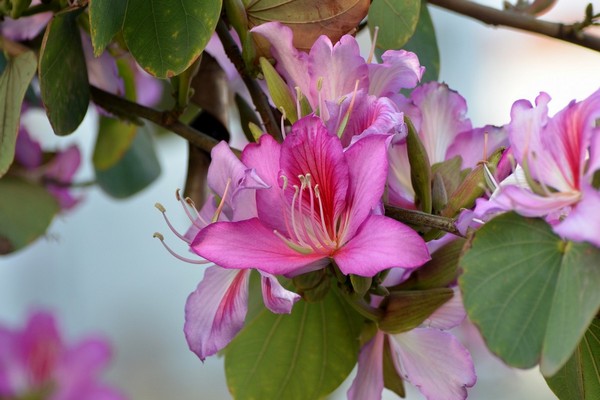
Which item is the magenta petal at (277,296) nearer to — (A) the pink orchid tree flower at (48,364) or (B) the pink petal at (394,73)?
(B) the pink petal at (394,73)

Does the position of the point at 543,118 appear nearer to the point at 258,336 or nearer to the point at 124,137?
the point at 258,336

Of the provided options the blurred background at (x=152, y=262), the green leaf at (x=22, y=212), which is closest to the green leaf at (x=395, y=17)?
the green leaf at (x=22, y=212)

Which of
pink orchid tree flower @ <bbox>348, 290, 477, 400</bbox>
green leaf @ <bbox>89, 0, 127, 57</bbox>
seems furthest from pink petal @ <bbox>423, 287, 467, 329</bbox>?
green leaf @ <bbox>89, 0, 127, 57</bbox>

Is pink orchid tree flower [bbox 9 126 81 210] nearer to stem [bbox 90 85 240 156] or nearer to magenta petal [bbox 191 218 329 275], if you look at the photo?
stem [bbox 90 85 240 156]

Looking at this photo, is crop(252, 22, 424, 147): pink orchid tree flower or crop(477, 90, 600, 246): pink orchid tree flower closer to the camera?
crop(477, 90, 600, 246): pink orchid tree flower

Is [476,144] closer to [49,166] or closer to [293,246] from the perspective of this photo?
[293,246]

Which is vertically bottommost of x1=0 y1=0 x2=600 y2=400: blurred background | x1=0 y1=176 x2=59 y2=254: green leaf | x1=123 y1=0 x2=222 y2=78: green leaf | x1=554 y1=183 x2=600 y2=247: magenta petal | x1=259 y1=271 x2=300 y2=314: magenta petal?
x1=0 y1=0 x2=600 y2=400: blurred background

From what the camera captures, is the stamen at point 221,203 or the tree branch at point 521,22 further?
the tree branch at point 521,22

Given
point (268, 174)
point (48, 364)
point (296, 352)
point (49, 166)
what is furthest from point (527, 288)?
point (48, 364)
